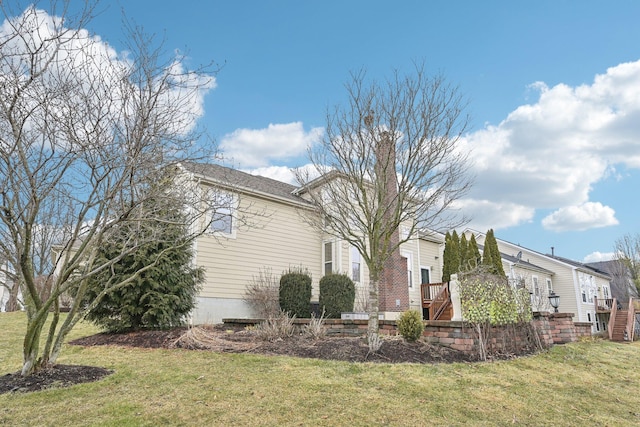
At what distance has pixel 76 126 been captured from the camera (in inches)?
205

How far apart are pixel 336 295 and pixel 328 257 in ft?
10.8

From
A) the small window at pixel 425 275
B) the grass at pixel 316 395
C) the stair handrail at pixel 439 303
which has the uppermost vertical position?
the small window at pixel 425 275

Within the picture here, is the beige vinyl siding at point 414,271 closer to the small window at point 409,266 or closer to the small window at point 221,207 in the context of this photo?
the small window at point 409,266

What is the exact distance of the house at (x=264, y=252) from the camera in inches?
490

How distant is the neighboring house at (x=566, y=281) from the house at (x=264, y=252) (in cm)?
1381

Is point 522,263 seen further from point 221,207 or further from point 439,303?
point 221,207

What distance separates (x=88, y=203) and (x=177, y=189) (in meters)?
1.38

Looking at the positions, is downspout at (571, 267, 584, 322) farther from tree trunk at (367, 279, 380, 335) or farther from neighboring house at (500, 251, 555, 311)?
tree trunk at (367, 279, 380, 335)

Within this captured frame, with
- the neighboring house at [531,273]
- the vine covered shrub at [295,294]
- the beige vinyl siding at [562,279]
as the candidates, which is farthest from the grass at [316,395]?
the beige vinyl siding at [562,279]

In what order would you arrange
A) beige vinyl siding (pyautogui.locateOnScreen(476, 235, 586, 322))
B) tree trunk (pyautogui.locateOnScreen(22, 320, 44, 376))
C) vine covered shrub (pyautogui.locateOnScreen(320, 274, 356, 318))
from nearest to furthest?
tree trunk (pyautogui.locateOnScreen(22, 320, 44, 376))
vine covered shrub (pyautogui.locateOnScreen(320, 274, 356, 318))
beige vinyl siding (pyautogui.locateOnScreen(476, 235, 586, 322))

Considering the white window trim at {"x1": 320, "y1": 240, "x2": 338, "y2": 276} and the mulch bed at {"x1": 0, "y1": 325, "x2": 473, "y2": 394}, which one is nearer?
the mulch bed at {"x1": 0, "y1": 325, "x2": 473, "y2": 394}

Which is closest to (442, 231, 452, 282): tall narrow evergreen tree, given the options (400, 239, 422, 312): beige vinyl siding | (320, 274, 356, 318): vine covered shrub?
(400, 239, 422, 312): beige vinyl siding

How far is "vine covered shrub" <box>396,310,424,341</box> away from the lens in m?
7.18

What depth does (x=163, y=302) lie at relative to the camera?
8984 millimetres
